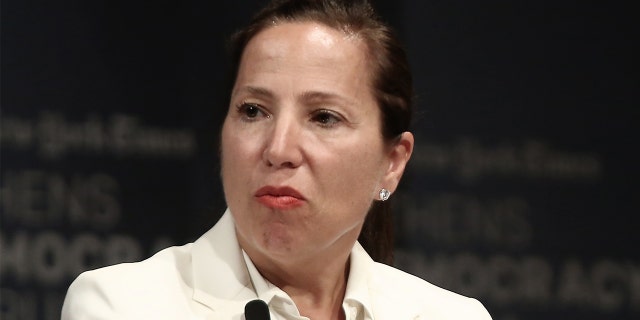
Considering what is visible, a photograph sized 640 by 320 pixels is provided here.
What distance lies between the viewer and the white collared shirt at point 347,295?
2.34m

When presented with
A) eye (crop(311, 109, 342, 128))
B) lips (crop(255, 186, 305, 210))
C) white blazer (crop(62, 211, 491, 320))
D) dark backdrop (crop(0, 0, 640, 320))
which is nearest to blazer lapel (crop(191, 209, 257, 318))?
white blazer (crop(62, 211, 491, 320))

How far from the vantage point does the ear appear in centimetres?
255

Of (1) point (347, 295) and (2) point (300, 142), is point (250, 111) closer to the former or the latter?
(2) point (300, 142)

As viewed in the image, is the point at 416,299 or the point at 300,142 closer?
the point at 300,142

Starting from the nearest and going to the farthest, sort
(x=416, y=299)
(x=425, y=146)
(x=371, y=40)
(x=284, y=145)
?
(x=284, y=145), (x=371, y=40), (x=416, y=299), (x=425, y=146)

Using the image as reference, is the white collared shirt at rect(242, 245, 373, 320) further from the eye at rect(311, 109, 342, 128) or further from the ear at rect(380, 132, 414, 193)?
the eye at rect(311, 109, 342, 128)

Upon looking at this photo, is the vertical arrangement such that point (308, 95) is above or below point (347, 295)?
above

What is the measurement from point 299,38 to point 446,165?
180 centimetres

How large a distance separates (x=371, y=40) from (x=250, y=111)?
1.06ft

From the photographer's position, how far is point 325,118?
2348 millimetres

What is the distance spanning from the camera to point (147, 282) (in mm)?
2301

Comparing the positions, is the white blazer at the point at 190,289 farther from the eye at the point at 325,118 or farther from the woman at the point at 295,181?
the eye at the point at 325,118

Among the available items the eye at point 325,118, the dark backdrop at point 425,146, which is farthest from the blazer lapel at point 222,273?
the dark backdrop at point 425,146

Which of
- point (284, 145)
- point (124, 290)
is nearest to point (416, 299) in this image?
point (284, 145)
